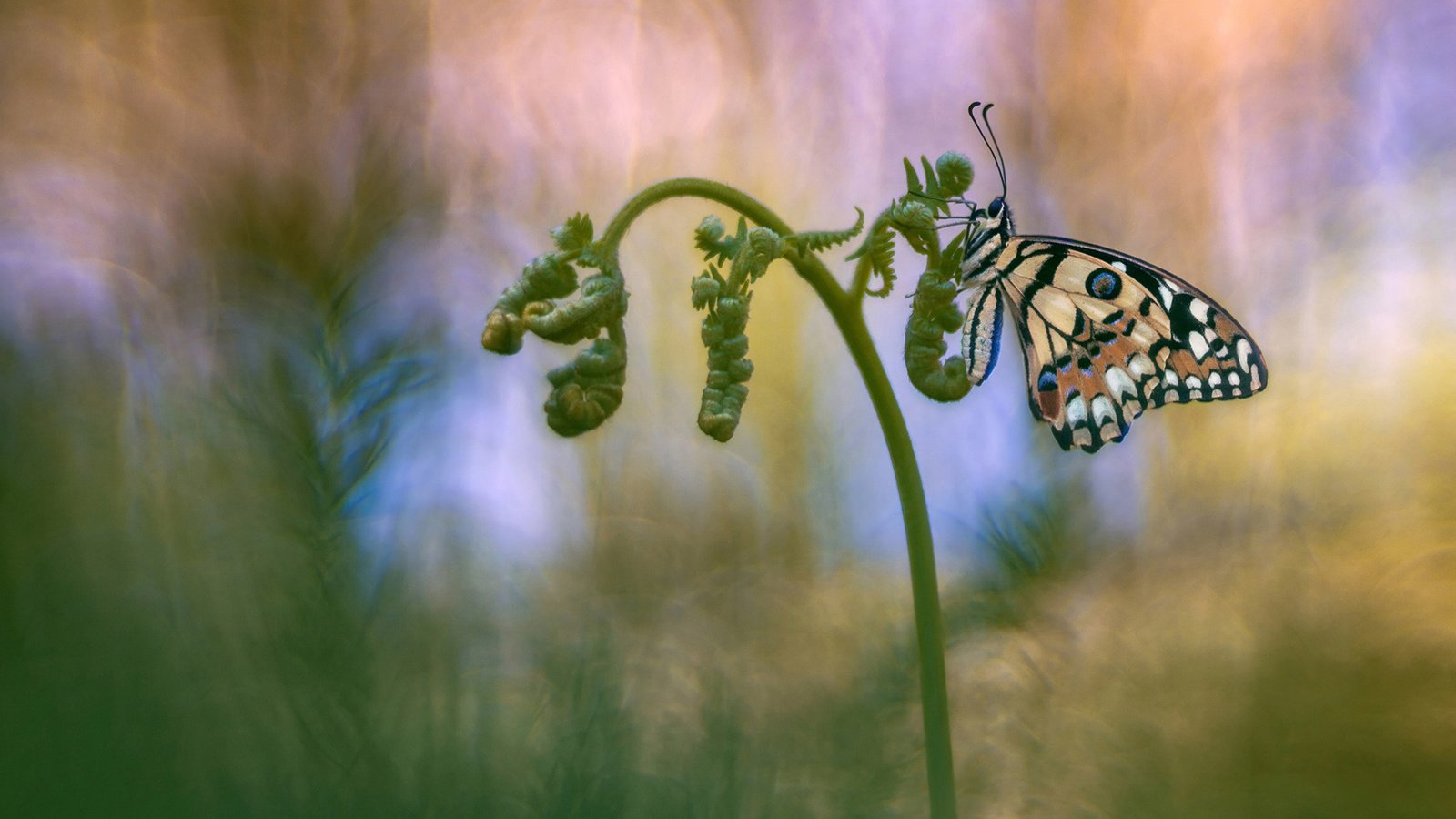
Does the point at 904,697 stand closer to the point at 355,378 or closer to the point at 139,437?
the point at 355,378

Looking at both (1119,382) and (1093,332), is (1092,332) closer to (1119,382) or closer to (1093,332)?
(1093,332)

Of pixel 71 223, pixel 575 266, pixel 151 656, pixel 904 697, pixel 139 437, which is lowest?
pixel 904 697

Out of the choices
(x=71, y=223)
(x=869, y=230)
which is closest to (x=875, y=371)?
(x=869, y=230)

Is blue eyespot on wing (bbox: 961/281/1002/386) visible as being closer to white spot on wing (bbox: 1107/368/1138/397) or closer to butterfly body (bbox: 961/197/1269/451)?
butterfly body (bbox: 961/197/1269/451)

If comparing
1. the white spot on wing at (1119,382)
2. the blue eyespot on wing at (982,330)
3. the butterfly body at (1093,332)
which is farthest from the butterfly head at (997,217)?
the white spot on wing at (1119,382)

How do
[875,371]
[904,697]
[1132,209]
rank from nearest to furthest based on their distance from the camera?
[875,371] → [904,697] → [1132,209]

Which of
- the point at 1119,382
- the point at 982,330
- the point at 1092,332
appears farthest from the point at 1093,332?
the point at 982,330

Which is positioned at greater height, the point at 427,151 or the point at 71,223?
the point at 427,151
